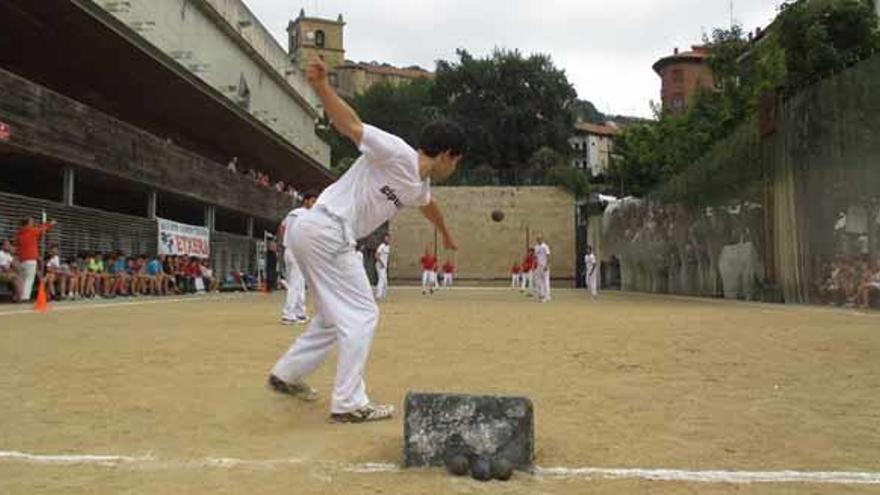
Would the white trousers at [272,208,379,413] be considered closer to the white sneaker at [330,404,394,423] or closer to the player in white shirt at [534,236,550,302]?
the white sneaker at [330,404,394,423]

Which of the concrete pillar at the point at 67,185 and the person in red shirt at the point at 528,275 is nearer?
the concrete pillar at the point at 67,185

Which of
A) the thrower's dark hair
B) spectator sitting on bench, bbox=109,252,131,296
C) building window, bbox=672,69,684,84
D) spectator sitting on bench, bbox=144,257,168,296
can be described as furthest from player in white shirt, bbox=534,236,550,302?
building window, bbox=672,69,684,84

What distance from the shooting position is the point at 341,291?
5.77 meters

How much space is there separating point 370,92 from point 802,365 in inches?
3621

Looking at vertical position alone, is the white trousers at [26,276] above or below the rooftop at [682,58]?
below

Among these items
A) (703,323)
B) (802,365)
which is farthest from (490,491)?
(703,323)

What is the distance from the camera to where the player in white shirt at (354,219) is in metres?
5.60

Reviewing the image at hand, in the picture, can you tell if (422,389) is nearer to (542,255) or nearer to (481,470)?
(481,470)

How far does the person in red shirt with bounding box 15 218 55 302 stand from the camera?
1925 cm

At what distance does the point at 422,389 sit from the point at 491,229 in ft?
188

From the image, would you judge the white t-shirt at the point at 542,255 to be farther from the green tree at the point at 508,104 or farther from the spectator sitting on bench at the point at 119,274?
the green tree at the point at 508,104

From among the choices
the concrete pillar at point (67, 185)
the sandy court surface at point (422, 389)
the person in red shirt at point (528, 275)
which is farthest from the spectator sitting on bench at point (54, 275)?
the person in red shirt at point (528, 275)

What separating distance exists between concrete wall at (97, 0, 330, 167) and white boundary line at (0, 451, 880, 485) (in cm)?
2519

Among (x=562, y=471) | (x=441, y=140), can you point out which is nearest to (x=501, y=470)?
(x=562, y=471)
